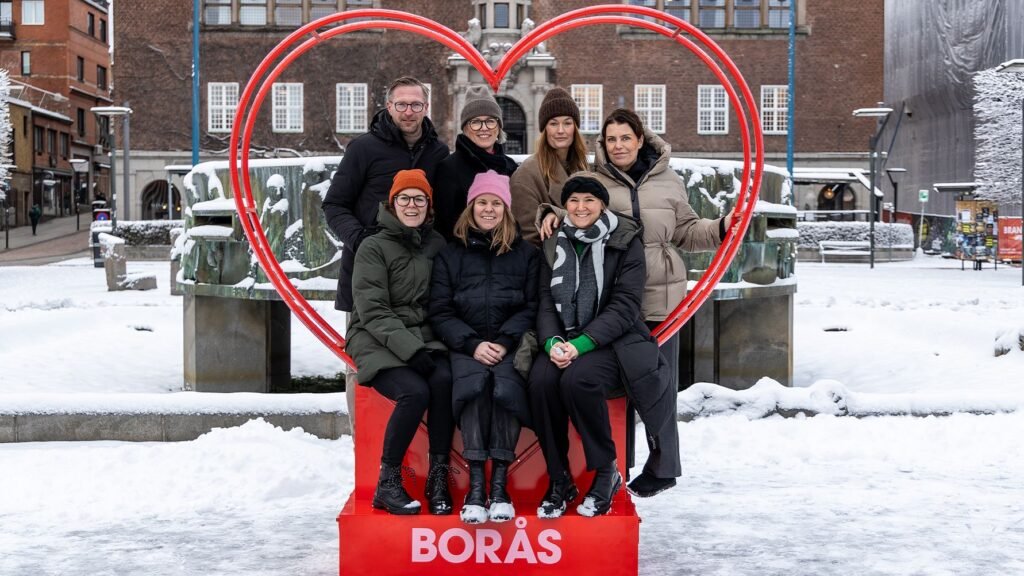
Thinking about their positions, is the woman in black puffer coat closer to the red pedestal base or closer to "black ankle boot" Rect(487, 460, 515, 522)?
"black ankle boot" Rect(487, 460, 515, 522)

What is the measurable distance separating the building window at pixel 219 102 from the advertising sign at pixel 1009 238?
2621cm

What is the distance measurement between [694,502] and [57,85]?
67515mm

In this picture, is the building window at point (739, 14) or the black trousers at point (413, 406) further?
the building window at point (739, 14)

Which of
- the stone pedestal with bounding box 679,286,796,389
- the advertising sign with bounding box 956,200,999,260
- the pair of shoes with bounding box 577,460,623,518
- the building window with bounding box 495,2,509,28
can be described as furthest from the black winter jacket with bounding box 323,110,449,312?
the building window with bounding box 495,2,509,28

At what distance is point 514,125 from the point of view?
4144 cm

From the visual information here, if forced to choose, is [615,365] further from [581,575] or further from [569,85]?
[569,85]

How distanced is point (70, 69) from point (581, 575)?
68.7m

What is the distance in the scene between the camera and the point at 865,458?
24.4ft

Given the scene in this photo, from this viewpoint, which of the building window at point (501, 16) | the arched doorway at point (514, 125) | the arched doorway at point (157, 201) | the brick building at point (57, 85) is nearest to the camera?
the arched doorway at point (514, 125)

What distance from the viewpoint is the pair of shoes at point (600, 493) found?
4.60 m

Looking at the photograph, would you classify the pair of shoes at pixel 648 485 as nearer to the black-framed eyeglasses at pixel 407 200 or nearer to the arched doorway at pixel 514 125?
the black-framed eyeglasses at pixel 407 200

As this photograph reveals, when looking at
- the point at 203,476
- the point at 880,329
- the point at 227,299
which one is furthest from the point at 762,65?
the point at 203,476

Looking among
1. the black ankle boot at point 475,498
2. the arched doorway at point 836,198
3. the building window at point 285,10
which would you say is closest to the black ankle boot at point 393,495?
the black ankle boot at point 475,498

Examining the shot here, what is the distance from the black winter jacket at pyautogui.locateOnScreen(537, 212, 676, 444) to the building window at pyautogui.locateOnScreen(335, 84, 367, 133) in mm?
39033
